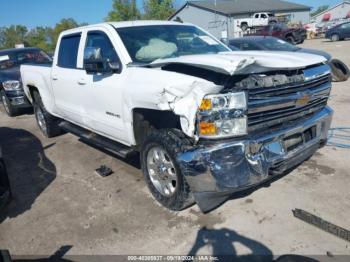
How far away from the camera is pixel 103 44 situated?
14.5 feet

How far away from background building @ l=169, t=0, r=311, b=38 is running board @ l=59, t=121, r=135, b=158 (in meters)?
35.4

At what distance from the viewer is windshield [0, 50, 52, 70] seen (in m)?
10.0

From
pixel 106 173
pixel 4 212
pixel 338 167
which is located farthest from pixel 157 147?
pixel 338 167

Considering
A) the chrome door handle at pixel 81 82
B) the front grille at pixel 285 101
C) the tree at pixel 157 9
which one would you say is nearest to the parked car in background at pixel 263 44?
the chrome door handle at pixel 81 82

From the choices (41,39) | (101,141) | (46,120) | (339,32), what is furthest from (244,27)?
(41,39)

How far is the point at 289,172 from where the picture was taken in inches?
169

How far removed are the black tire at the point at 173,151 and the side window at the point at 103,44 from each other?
3.58ft

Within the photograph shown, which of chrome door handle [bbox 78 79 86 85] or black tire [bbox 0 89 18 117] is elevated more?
chrome door handle [bbox 78 79 86 85]

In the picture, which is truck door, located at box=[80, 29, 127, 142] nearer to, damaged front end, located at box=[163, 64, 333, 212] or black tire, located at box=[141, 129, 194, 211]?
black tire, located at box=[141, 129, 194, 211]

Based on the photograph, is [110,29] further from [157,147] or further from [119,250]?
[119,250]

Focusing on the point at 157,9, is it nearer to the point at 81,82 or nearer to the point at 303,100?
the point at 81,82

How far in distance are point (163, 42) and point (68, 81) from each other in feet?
5.53

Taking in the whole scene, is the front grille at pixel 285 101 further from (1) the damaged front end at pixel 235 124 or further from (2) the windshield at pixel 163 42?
(2) the windshield at pixel 163 42

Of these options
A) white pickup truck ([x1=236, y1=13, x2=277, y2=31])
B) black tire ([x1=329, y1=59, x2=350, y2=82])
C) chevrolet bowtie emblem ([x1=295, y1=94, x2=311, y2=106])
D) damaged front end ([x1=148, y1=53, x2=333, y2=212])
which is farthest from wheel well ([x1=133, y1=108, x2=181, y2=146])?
white pickup truck ([x1=236, y1=13, x2=277, y2=31])
